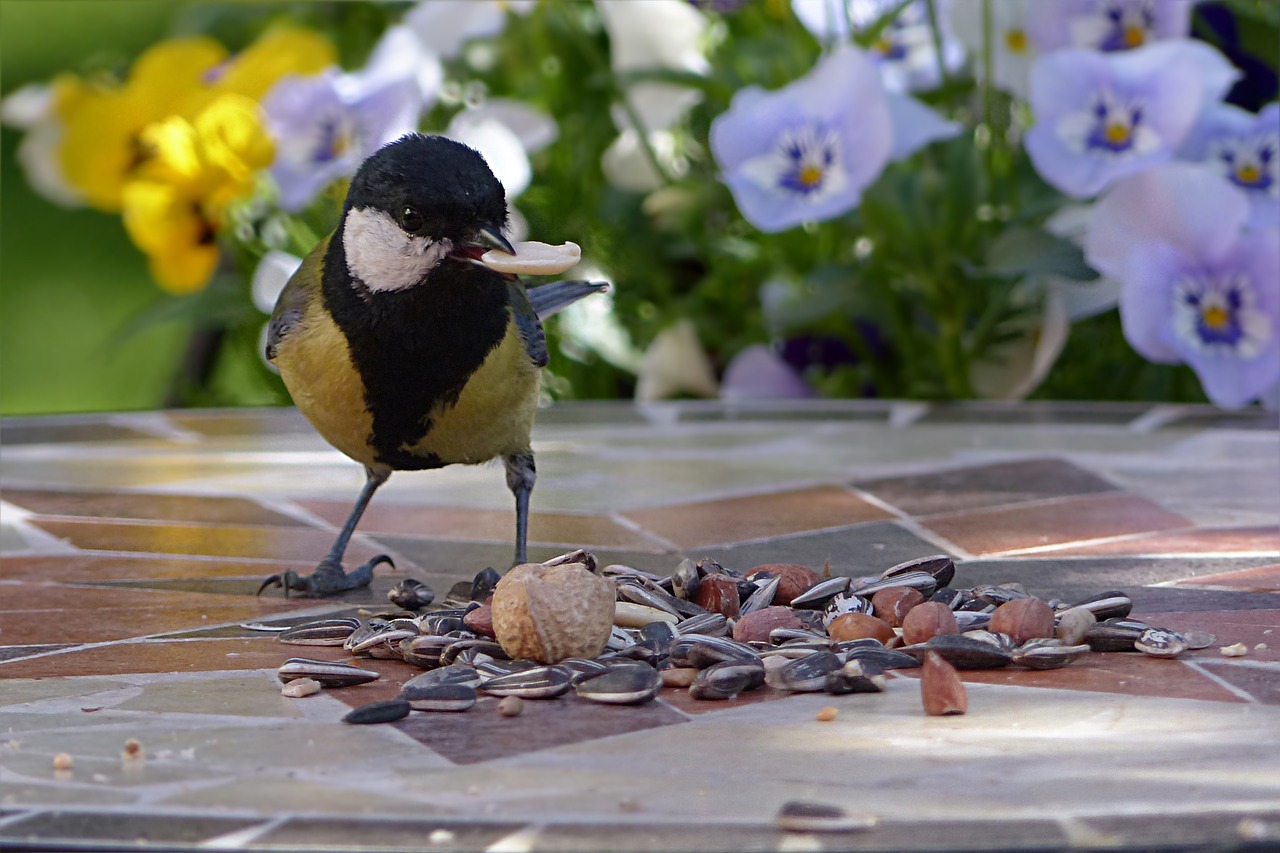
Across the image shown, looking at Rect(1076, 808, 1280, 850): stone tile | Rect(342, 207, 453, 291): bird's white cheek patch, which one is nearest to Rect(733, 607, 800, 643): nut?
Rect(342, 207, 453, 291): bird's white cheek patch

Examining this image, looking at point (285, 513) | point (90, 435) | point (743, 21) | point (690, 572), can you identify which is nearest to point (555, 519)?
point (285, 513)

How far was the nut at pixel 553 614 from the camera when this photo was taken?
1.40 m

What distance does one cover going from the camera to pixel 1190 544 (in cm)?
189

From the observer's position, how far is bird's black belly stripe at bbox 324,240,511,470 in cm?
159

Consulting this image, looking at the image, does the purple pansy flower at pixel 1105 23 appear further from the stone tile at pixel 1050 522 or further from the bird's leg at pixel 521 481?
the bird's leg at pixel 521 481

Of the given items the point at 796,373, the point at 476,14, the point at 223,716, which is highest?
the point at 476,14

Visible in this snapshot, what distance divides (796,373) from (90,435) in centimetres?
138

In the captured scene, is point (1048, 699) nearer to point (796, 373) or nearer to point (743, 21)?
point (796, 373)

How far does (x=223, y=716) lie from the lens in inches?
48.5

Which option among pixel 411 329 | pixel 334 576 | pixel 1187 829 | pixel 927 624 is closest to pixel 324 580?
pixel 334 576

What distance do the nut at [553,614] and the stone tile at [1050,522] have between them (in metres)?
0.64

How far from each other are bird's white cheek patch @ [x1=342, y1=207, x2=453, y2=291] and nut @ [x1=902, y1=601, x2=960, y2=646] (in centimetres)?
53

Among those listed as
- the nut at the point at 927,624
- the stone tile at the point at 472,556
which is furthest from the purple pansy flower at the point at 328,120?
the nut at the point at 927,624

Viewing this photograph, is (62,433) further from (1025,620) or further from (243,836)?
(243,836)
